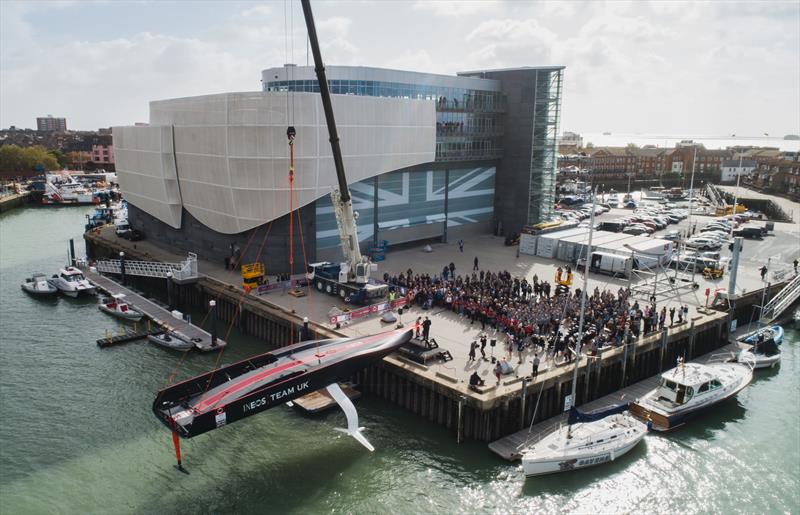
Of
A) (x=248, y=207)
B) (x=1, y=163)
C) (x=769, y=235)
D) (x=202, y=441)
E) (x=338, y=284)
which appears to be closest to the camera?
(x=202, y=441)

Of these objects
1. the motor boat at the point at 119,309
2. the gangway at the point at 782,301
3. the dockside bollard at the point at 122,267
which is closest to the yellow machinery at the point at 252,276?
the motor boat at the point at 119,309

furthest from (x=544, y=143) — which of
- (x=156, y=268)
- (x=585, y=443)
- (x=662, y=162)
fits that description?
(x=662, y=162)

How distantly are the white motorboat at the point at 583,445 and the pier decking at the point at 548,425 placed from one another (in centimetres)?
72

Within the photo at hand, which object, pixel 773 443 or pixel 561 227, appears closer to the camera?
pixel 773 443

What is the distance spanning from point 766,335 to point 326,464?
23557mm

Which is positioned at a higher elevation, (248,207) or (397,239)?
(248,207)

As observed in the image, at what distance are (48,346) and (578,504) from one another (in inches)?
997

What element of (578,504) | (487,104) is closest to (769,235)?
(487,104)

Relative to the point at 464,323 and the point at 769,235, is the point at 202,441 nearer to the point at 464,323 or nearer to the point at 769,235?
the point at 464,323

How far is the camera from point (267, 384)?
19.2m

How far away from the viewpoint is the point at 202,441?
1983cm

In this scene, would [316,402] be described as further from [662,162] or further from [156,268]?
[662,162]

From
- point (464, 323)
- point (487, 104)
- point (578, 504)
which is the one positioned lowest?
point (578, 504)

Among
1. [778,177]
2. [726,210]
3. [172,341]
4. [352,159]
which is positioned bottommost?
[172,341]
